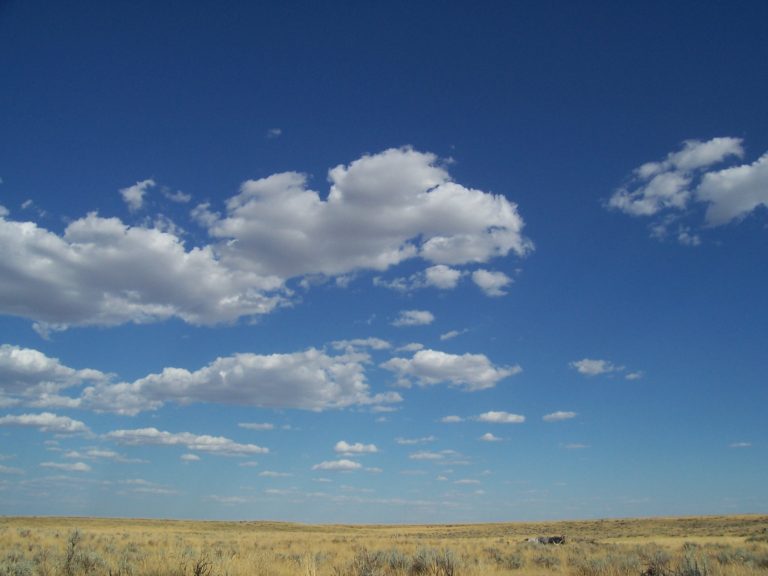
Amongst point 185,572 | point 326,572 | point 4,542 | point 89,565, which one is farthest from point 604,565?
point 4,542

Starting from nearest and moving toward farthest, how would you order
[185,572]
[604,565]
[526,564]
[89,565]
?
[185,572], [89,565], [604,565], [526,564]

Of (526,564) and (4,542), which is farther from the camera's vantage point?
(4,542)

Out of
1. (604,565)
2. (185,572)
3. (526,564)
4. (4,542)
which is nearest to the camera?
(185,572)

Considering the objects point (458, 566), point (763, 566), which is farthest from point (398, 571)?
point (763, 566)

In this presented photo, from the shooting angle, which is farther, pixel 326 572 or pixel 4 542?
pixel 4 542

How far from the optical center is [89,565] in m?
13.6

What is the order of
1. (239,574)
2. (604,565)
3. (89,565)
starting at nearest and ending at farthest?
1. (239,574)
2. (89,565)
3. (604,565)

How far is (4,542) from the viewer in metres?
24.9

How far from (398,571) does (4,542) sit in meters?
21.1

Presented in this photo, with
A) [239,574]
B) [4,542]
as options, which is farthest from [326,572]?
[4,542]

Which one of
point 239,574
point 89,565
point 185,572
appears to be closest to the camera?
point 185,572

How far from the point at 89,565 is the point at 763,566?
18.9m

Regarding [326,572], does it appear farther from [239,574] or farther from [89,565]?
[89,565]

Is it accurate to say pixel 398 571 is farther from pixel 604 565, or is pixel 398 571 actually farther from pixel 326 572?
pixel 604 565
